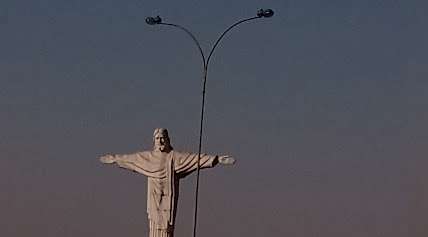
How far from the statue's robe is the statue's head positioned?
152mm

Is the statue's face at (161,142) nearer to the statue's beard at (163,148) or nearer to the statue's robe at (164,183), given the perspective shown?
the statue's beard at (163,148)

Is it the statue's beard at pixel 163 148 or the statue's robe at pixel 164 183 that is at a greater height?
the statue's beard at pixel 163 148

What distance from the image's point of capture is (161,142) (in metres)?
54.3

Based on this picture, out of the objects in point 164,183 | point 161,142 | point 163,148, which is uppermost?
point 161,142

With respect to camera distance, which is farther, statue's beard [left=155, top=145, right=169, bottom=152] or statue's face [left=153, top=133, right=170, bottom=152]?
statue's beard [left=155, top=145, right=169, bottom=152]

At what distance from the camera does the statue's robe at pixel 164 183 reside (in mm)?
54250

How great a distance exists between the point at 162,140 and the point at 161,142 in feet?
0.25

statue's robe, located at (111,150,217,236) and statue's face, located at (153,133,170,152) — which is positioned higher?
statue's face, located at (153,133,170,152)

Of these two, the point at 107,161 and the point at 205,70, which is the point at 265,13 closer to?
the point at 205,70

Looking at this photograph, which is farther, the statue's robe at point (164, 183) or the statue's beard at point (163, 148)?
the statue's beard at point (163, 148)

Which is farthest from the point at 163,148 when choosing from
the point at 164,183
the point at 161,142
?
the point at 164,183

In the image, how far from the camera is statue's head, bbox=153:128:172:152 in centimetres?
5422

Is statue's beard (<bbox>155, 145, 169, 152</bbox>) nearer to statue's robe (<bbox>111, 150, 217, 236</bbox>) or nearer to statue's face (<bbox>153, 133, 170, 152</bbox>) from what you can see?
statue's face (<bbox>153, 133, 170, 152</bbox>)

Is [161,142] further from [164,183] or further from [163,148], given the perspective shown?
[164,183]
